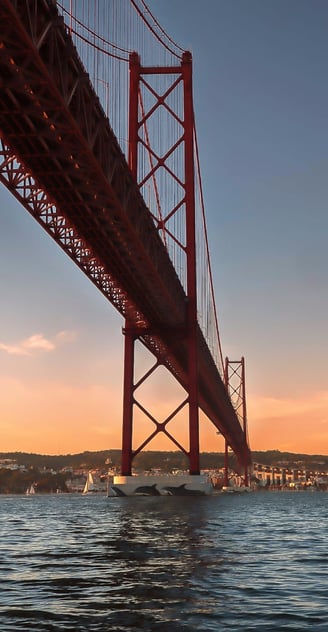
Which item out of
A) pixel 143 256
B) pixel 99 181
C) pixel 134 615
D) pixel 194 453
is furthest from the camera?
pixel 194 453

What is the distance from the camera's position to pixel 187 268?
4628 cm

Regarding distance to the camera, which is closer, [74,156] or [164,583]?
[164,583]

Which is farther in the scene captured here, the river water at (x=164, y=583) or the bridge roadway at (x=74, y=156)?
the bridge roadway at (x=74, y=156)

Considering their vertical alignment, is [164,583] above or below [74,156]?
below

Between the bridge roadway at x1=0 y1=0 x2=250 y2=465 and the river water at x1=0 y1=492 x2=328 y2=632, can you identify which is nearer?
the river water at x1=0 y1=492 x2=328 y2=632

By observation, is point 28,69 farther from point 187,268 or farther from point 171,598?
point 187,268

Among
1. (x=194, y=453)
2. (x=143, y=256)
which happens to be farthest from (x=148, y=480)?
(x=143, y=256)

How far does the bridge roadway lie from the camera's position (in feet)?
51.0

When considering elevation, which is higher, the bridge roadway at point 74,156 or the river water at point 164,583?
the bridge roadway at point 74,156

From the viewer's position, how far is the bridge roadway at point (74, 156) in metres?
15.6

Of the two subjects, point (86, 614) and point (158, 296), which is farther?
point (158, 296)

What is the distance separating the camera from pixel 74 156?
71.3 ft

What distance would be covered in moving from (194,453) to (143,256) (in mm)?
16337

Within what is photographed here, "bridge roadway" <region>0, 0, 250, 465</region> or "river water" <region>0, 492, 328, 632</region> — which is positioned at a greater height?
"bridge roadway" <region>0, 0, 250, 465</region>
